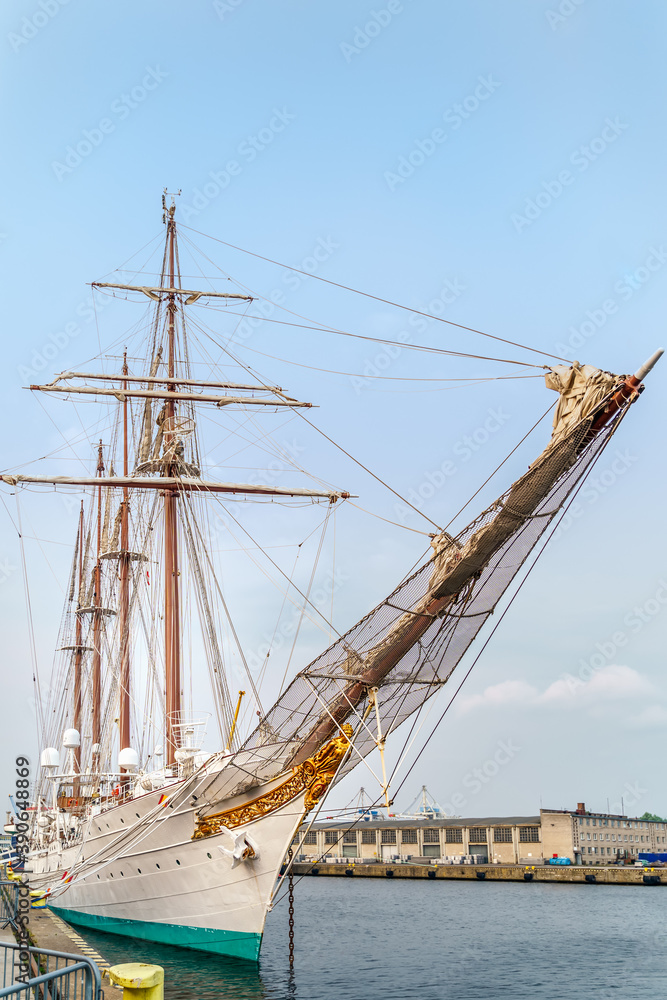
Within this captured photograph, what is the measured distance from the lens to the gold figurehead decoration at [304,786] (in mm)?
19625

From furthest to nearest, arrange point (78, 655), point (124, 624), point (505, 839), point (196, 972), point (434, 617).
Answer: point (505, 839), point (78, 655), point (124, 624), point (196, 972), point (434, 617)

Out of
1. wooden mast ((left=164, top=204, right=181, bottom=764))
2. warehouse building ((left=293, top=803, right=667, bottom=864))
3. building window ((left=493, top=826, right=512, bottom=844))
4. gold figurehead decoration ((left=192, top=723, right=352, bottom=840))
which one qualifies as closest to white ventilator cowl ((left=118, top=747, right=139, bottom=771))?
wooden mast ((left=164, top=204, right=181, bottom=764))

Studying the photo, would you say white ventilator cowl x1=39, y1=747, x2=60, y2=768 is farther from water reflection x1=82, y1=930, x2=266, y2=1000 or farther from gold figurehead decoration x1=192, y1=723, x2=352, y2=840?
gold figurehead decoration x1=192, y1=723, x2=352, y2=840

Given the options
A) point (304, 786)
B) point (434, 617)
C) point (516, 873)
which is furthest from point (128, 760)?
point (516, 873)

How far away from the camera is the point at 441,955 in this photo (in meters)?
26.5

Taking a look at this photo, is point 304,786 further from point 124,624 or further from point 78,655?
point 78,655

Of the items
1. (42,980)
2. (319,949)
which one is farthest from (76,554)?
(42,980)

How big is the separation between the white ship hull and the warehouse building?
1892 inches

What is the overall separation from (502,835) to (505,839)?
1.35 ft

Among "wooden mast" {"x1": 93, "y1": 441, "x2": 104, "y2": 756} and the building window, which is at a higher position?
"wooden mast" {"x1": 93, "y1": 441, "x2": 104, "y2": 756}

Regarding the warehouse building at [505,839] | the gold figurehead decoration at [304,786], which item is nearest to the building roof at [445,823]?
the warehouse building at [505,839]

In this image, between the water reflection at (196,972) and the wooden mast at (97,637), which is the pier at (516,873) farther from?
the water reflection at (196,972)

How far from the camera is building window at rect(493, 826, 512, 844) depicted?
78.7 meters

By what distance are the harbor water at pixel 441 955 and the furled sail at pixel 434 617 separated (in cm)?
449
